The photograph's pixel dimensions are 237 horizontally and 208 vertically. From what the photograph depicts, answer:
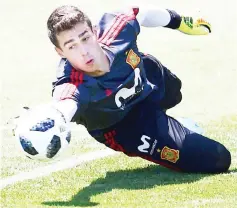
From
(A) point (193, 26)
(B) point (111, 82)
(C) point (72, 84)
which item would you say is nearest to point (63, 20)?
(C) point (72, 84)

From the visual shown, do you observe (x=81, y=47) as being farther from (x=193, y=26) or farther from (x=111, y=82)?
(x=193, y=26)

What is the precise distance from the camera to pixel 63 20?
593cm

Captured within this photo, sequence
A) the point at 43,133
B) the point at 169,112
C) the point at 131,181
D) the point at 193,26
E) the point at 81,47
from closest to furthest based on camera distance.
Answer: the point at 43,133
the point at 81,47
the point at 131,181
the point at 193,26
the point at 169,112

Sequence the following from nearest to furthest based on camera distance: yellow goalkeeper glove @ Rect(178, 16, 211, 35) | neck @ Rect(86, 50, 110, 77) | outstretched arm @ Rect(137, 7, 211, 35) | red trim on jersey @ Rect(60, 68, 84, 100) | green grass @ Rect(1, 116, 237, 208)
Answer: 1. green grass @ Rect(1, 116, 237, 208)
2. red trim on jersey @ Rect(60, 68, 84, 100)
3. neck @ Rect(86, 50, 110, 77)
4. outstretched arm @ Rect(137, 7, 211, 35)
5. yellow goalkeeper glove @ Rect(178, 16, 211, 35)

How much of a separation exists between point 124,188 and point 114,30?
1264 mm

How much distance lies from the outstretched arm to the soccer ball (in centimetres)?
155

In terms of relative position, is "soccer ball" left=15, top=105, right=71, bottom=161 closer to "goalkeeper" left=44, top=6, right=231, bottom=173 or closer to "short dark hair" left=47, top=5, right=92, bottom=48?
"goalkeeper" left=44, top=6, right=231, bottom=173

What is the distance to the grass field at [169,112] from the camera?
578 cm

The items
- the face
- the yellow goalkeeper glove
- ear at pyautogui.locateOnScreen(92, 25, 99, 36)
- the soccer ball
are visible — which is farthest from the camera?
the yellow goalkeeper glove

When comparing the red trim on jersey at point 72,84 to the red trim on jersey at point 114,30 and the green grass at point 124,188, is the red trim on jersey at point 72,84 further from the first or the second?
the green grass at point 124,188

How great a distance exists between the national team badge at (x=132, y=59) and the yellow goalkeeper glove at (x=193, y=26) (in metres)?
0.87

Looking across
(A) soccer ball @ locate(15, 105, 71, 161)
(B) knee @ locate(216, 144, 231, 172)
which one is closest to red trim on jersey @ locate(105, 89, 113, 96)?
(A) soccer ball @ locate(15, 105, 71, 161)

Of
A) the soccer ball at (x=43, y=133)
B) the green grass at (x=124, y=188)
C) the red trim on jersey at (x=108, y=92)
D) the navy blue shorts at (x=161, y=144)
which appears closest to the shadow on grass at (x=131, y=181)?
the green grass at (x=124, y=188)

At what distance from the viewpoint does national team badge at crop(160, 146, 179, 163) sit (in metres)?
6.54
